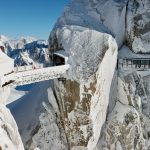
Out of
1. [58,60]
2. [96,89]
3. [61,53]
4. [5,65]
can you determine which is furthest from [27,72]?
[96,89]

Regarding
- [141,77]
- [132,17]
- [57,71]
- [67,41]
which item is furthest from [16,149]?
[132,17]

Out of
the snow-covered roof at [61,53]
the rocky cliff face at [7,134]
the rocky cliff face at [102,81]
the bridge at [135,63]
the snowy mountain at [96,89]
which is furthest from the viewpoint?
the bridge at [135,63]

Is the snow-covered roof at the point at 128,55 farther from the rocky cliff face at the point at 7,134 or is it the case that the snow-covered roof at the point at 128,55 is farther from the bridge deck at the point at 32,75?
the rocky cliff face at the point at 7,134

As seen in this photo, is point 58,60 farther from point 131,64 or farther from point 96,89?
point 131,64

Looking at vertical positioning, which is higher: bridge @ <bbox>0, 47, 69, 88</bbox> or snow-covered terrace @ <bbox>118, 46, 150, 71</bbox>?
bridge @ <bbox>0, 47, 69, 88</bbox>

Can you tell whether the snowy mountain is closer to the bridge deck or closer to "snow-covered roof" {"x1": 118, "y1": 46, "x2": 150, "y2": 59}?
"snow-covered roof" {"x1": 118, "y1": 46, "x2": 150, "y2": 59}

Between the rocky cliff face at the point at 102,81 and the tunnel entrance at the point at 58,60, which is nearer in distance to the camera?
the rocky cliff face at the point at 102,81

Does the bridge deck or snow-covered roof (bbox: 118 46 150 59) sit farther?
snow-covered roof (bbox: 118 46 150 59)

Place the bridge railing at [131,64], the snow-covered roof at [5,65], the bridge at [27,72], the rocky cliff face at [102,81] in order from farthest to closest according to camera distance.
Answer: the bridge railing at [131,64] < the rocky cliff face at [102,81] < the bridge at [27,72] < the snow-covered roof at [5,65]

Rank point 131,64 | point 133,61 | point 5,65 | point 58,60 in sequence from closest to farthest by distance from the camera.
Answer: point 5,65
point 58,60
point 131,64
point 133,61

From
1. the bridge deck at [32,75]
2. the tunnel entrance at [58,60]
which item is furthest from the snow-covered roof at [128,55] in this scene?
the bridge deck at [32,75]

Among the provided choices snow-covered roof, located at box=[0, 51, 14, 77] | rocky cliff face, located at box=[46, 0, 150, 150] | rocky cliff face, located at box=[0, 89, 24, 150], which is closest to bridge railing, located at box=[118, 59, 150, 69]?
rocky cliff face, located at box=[46, 0, 150, 150]

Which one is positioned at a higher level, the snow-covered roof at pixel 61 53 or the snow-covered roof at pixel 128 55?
the snow-covered roof at pixel 61 53
